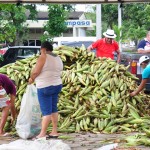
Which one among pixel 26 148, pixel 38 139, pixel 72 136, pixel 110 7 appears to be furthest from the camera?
pixel 110 7

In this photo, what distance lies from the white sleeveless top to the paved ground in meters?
1.03

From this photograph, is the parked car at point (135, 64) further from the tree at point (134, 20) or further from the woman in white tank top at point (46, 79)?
the tree at point (134, 20)

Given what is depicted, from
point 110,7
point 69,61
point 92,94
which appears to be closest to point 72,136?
point 92,94

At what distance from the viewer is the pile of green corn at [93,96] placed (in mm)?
9758

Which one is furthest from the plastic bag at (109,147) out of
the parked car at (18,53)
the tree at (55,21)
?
the tree at (55,21)

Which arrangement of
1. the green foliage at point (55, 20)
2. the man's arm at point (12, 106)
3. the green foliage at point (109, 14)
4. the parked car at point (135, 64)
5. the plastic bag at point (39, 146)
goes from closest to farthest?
1. the plastic bag at point (39, 146)
2. the man's arm at point (12, 106)
3. the parked car at point (135, 64)
4. the green foliage at point (55, 20)
5. the green foliage at point (109, 14)

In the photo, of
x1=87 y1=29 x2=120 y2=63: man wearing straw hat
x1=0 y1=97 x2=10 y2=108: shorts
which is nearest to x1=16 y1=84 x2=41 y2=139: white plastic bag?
x1=0 y1=97 x2=10 y2=108: shorts

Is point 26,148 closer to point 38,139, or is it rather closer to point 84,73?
point 38,139

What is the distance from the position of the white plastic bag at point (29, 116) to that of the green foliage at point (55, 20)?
79.0 feet

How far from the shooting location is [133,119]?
388 inches

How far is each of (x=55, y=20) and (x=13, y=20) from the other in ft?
10.1

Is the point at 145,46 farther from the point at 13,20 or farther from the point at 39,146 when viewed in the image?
the point at 13,20

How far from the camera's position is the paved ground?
8.33 m

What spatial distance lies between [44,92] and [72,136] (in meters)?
1.05
